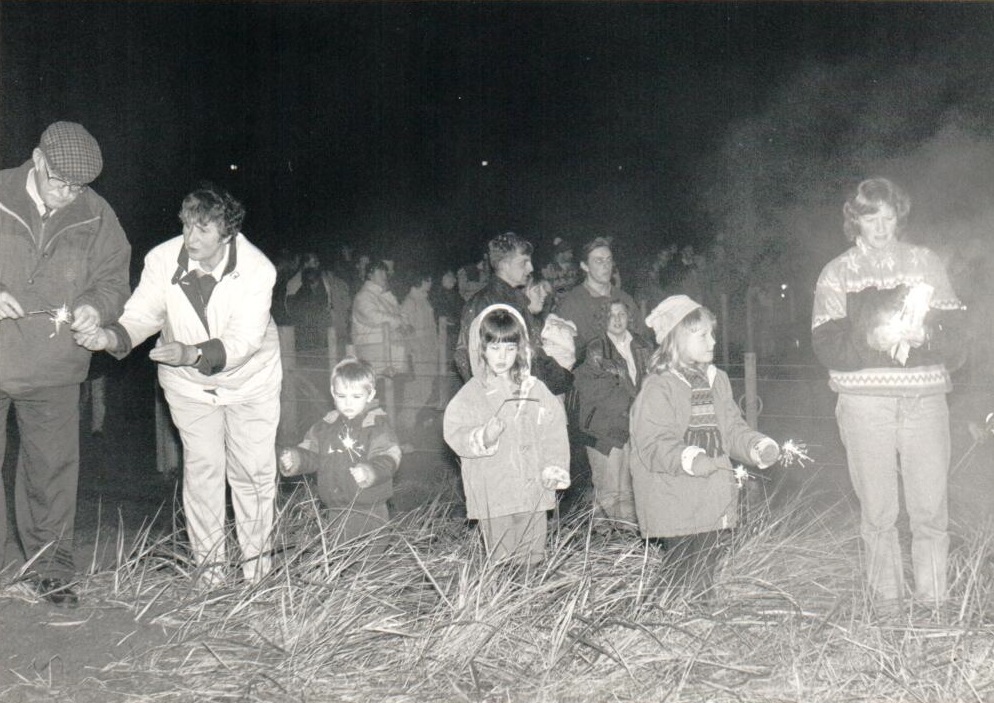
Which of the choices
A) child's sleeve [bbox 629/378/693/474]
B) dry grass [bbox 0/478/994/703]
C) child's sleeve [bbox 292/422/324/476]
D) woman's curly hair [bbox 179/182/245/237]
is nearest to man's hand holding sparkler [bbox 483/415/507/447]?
dry grass [bbox 0/478/994/703]

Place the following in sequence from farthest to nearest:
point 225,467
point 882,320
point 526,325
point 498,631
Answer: point 526,325
point 225,467
point 882,320
point 498,631

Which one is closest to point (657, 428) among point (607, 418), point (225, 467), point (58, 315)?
point (607, 418)

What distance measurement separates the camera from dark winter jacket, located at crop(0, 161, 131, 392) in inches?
169

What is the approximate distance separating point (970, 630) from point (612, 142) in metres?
15.8

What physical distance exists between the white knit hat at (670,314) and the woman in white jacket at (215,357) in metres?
1.68

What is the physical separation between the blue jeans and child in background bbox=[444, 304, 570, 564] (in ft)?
4.03

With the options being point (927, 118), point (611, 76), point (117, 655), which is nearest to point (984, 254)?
point (927, 118)

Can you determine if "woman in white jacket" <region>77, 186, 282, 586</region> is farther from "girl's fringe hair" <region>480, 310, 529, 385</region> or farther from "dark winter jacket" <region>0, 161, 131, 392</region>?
"girl's fringe hair" <region>480, 310, 529, 385</region>

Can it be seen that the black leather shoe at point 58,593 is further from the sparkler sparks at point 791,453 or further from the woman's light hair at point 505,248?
the sparkler sparks at point 791,453

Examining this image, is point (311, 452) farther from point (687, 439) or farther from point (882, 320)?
point (882, 320)

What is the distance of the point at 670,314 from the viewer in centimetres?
448

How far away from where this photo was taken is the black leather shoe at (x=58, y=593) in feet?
14.0

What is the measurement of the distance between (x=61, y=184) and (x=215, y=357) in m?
0.92

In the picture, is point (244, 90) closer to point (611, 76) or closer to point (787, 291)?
point (611, 76)
